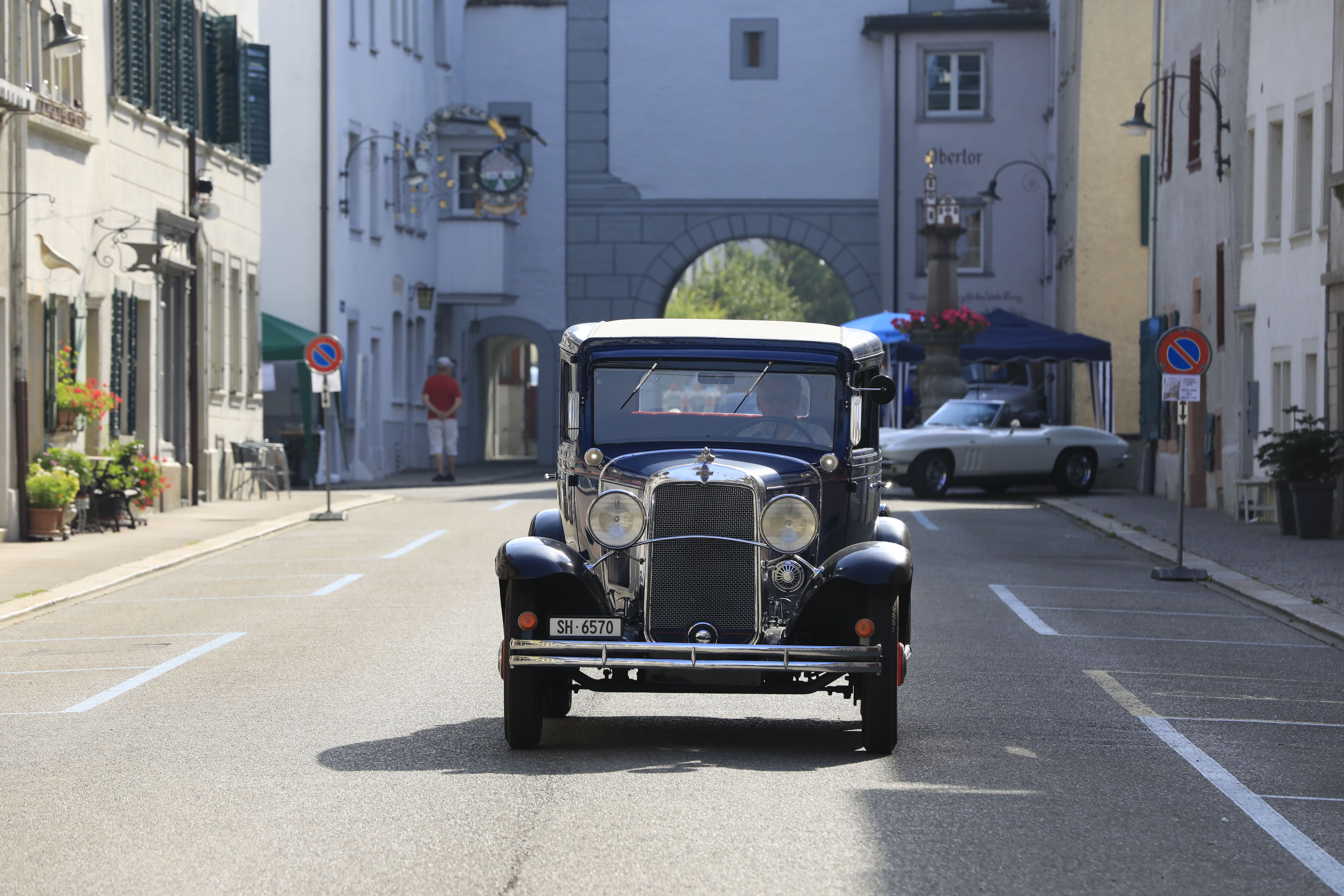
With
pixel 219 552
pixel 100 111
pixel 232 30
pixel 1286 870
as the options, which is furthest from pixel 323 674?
pixel 232 30

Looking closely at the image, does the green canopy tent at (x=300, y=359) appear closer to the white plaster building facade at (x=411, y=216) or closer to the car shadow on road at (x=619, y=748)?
the white plaster building facade at (x=411, y=216)

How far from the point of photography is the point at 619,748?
29.6 feet

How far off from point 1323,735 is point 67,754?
233 inches

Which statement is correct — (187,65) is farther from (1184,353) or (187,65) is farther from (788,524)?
(788,524)

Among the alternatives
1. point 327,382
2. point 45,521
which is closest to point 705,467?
point 45,521

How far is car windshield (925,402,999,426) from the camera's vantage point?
3209 cm

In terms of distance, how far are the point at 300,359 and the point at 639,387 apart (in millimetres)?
28011

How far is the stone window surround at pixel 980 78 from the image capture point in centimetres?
4919

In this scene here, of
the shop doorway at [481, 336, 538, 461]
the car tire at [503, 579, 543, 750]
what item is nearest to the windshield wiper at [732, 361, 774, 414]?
the car tire at [503, 579, 543, 750]

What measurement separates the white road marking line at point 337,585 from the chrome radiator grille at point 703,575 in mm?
7886

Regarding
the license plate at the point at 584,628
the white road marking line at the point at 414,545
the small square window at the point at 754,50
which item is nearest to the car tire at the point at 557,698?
the license plate at the point at 584,628

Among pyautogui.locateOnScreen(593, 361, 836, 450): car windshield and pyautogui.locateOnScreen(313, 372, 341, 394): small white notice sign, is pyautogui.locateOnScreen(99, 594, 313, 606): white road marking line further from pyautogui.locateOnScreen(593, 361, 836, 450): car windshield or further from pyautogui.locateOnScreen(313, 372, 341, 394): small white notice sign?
pyautogui.locateOnScreen(313, 372, 341, 394): small white notice sign

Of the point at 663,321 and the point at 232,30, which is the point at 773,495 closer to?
the point at 663,321

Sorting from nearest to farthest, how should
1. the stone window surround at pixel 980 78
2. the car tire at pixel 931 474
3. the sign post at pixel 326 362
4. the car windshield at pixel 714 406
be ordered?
the car windshield at pixel 714 406, the sign post at pixel 326 362, the car tire at pixel 931 474, the stone window surround at pixel 980 78
